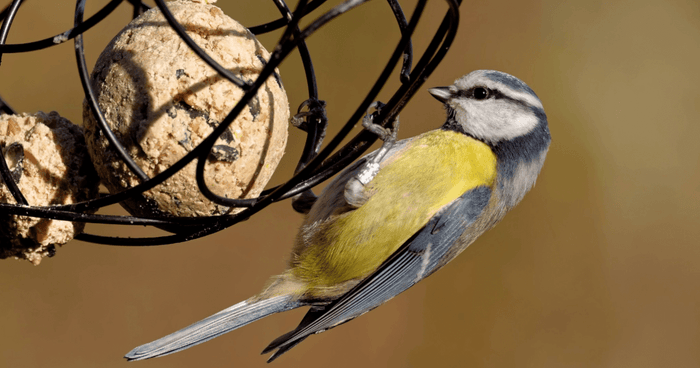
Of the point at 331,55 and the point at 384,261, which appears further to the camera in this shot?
the point at 331,55

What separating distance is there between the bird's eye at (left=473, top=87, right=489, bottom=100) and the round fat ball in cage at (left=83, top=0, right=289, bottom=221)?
677mm

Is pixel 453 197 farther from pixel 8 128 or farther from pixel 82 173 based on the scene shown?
pixel 8 128

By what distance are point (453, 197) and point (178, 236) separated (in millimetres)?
747

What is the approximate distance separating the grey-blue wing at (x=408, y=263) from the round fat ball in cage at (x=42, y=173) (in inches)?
25.5

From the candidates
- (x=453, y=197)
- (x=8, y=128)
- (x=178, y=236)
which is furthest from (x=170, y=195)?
(x=453, y=197)

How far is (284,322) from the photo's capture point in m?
2.81

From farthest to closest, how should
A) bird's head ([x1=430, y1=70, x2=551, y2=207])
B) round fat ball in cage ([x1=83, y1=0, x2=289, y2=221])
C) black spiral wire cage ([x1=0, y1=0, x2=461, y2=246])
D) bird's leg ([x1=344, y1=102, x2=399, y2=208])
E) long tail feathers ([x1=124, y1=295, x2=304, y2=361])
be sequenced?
1. bird's head ([x1=430, y1=70, x2=551, y2=207])
2. bird's leg ([x1=344, y1=102, x2=399, y2=208])
3. long tail feathers ([x1=124, y1=295, x2=304, y2=361])
4. round fat ball in cage ([x1=83, y1=0, x2=289, y2=221])
5. black spiral wire cage ([x1=0, y1=0, x2=461, y2=246])

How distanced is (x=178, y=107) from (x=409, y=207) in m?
0.69

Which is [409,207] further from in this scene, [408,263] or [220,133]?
[220,133]

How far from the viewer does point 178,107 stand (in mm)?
1026

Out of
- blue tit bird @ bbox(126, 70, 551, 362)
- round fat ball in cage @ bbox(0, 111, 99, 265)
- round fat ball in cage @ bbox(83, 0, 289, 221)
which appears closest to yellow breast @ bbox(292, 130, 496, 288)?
blue tit bird @ bbox(126, 70, 551, 362)

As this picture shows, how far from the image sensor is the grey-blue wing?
4.80ft

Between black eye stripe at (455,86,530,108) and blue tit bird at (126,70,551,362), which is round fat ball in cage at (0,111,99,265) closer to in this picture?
blue tit bird at (126,70,551,362)

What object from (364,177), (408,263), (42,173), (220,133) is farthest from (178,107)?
(408,263)
